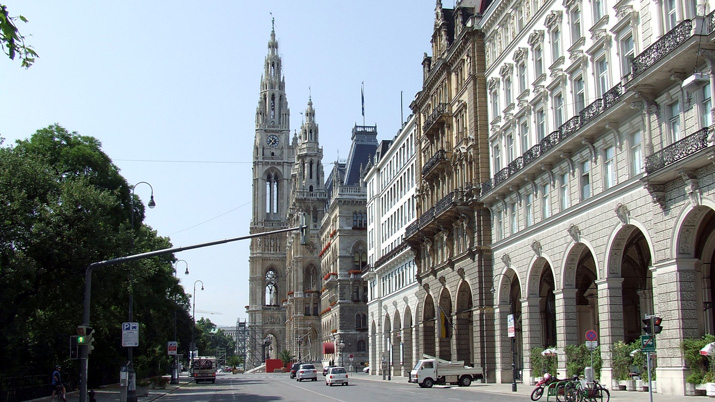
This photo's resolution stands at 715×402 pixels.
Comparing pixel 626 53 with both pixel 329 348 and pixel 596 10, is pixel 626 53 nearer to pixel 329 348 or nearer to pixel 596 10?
pixel 596 10

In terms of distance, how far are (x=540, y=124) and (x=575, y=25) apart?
21.3 feet

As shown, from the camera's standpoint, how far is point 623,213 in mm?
35438

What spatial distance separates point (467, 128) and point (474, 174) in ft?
12.2

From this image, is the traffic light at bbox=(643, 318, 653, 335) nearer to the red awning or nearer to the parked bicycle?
the parked bicycle

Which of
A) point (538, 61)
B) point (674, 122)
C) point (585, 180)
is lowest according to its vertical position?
point (585, 180)

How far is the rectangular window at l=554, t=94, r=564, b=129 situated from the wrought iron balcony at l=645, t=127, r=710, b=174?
11.2 meters

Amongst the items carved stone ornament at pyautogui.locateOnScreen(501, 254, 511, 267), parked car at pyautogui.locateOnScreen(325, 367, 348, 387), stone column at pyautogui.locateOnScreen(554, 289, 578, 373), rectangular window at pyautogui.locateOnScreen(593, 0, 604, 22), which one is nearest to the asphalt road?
parked car at pyautogui.locateOnScreen(325, 367, 348, 387)

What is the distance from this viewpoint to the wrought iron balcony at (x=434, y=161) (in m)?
61.0

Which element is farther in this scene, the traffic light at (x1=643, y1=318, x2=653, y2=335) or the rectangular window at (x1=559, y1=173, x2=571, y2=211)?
the rectangular window at (x1=559, y1=173, x2=571, y2=211)

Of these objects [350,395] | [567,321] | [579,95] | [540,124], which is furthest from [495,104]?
[350,395]

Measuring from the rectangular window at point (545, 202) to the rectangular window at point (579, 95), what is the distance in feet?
17.6

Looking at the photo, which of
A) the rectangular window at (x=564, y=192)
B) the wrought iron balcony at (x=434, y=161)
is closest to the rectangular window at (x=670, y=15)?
the rectangular window at (x=564, y=192)

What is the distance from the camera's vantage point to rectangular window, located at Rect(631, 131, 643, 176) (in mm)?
34750

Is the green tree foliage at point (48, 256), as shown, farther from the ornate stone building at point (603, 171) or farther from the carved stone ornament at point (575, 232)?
the ornate stone building at point (603, 171)
